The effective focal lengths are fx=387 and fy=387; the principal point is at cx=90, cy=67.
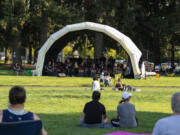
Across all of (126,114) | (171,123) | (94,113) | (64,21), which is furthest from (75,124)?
(64,21)

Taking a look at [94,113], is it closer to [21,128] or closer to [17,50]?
[21,128]

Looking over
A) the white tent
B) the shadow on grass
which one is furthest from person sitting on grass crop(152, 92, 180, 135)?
the white tent

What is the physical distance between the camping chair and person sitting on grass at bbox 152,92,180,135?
55.2 inches

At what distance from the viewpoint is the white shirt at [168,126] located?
14.0 feet

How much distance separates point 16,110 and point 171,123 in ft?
6.02

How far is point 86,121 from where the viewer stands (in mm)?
9352

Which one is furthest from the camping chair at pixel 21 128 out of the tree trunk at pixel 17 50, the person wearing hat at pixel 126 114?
the tree trunk at pixel 17 50

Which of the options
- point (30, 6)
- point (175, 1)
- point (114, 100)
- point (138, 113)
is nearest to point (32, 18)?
point (30, 6)

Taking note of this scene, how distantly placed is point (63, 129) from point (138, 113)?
381cm

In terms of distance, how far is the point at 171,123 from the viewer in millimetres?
4316

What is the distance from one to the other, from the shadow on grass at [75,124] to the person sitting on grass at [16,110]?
396 centimetres

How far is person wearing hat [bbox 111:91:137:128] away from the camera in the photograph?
933 cm

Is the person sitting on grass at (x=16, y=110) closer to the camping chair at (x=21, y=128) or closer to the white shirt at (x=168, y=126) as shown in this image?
the camping chair at (x=21, y=128)

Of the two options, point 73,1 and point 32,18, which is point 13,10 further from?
point 73,1
